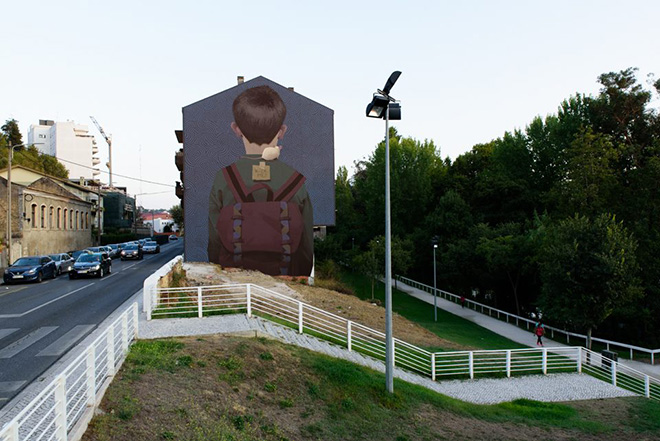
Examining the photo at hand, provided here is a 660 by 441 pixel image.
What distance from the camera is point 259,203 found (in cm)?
3095

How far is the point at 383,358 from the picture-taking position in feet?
46.3

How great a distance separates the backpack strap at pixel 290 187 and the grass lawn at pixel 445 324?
36.0 feet

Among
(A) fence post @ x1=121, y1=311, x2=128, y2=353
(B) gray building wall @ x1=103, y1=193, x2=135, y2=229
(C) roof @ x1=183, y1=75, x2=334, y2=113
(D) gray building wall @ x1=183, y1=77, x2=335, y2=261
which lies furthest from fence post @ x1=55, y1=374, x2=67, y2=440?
(B) gray building wall @ x1=103, y1=193, x2=135, y2=229

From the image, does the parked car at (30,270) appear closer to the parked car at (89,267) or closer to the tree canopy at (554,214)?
the parked car at (89,267)

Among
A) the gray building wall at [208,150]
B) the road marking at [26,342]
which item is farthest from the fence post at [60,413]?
the gray building wall at [208,150]

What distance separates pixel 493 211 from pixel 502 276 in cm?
1254

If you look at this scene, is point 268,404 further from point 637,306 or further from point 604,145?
point 604,145

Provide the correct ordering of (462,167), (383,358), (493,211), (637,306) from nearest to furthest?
A: 1. (383,358)
2. (637,306)
3. (493,211)
4. (462,167)

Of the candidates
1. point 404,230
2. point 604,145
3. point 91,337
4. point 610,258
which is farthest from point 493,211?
point 91,337

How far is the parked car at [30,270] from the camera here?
2538cm

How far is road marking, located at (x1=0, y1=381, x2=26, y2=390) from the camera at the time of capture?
27.6 ft

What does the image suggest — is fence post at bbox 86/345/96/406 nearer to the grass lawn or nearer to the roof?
the grass lawn

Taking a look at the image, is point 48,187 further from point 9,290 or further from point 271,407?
point 271,407

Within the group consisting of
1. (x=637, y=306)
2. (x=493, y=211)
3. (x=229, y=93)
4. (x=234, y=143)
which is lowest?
(x=637, y=306)
